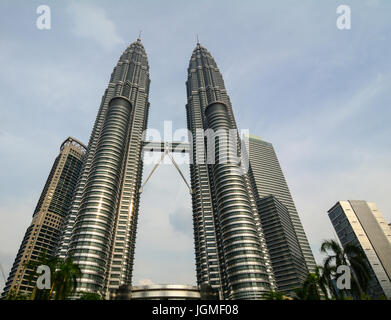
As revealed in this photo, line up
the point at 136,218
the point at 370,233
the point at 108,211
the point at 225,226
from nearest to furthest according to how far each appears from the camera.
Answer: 1. the point at 225,226
2. the point at 108,211
3. the point at 136,218
4. the point at 370,233

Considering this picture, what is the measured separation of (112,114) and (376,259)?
191m

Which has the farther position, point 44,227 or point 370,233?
point 44,227

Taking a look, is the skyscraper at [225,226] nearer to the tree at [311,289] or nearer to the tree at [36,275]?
the tree at [311,289]

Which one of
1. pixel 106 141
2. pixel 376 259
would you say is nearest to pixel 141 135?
pixel 106 141

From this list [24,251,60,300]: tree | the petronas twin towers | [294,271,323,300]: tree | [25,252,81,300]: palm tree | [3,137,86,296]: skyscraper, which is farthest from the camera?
[3,137,86,296]: skyscraper

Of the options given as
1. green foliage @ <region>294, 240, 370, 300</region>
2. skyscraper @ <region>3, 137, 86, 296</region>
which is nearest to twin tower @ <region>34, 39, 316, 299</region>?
skyscraper @ <region>3, 137, 86, 296</region>

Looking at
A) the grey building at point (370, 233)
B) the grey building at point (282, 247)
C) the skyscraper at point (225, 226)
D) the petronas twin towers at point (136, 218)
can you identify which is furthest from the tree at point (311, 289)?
the grey building at point (370, 233)

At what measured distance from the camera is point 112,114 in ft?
519

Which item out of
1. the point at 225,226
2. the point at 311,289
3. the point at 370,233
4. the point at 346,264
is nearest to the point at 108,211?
the point at 225,226

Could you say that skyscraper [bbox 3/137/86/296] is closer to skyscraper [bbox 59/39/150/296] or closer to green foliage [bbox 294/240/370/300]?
skyscraper [bbox 59/39/150/296]

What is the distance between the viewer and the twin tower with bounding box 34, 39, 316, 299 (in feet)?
336

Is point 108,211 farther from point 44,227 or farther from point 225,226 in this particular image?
point 44,227

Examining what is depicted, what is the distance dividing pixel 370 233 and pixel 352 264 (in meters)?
161

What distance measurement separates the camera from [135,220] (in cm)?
15825
